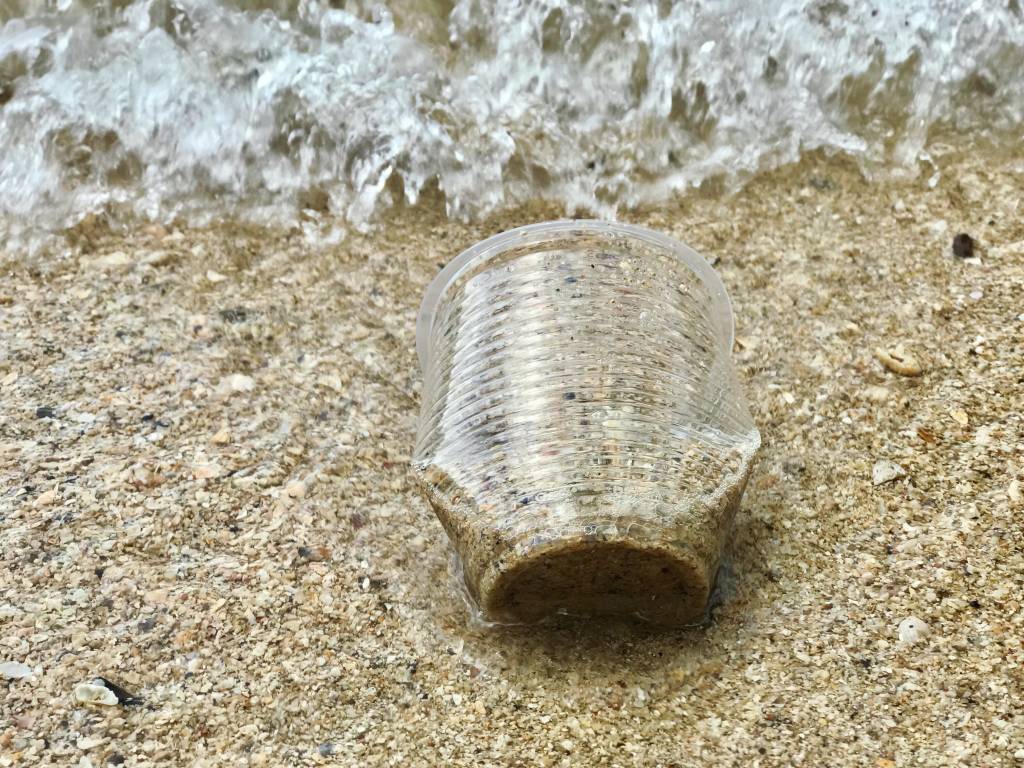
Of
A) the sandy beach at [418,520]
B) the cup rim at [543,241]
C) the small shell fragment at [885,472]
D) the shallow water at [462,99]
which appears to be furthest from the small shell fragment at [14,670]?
the small shell fragment at [885,472]

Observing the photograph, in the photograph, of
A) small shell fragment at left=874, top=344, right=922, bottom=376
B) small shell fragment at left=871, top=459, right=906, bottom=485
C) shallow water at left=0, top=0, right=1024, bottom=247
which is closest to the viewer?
small shell fragment at left=871, top=459, right=906, bottom=485

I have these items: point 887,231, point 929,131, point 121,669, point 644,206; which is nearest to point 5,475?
point 121,669

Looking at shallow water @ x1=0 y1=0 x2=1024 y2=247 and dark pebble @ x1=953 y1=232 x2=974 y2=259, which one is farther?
shallow water @ x1=0 y1=0 x2=1024 y2=247

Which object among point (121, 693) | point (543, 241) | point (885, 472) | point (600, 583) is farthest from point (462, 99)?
point (121, 693)

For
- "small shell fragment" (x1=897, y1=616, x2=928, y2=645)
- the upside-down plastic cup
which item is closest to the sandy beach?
"small shell fragment" (x1=897, y1=616, x2=928, y2=645)

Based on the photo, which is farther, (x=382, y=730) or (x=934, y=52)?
(x=934, y=52)

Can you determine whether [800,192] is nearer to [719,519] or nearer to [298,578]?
[719,519]

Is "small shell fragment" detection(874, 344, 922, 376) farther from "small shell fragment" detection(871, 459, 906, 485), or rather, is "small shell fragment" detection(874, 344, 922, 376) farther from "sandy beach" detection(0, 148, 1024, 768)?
"small shell fragment" detection(871, 459, 906, 485)

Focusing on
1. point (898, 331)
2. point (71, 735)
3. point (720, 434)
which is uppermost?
point (720, 434)

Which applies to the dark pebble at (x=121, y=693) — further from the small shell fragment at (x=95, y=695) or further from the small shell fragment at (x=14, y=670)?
the small shell fragment at (x=14, y=670)
